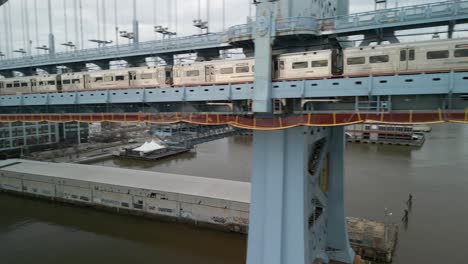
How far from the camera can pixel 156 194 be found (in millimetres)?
14328

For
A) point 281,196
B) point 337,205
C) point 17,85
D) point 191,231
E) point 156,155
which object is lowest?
point 191,231

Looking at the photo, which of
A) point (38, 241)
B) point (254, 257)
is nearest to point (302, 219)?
point (254, 257)

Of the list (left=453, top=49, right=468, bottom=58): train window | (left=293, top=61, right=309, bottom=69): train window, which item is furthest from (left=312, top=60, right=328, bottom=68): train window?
(left=453, top=49, right=468, bottom=58): train window

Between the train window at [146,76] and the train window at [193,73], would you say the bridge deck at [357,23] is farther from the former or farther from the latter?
the train window at [146,76]

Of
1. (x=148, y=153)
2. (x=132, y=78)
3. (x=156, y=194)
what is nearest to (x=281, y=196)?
(x=132, y=78)

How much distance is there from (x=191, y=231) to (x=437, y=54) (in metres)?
11.7

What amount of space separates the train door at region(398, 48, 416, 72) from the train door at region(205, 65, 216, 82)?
4.39 m

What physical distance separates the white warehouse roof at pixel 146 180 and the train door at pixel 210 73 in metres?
6.82

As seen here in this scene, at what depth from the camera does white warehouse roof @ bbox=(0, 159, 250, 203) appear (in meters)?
13.9

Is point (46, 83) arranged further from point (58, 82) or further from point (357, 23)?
point (357, 23)

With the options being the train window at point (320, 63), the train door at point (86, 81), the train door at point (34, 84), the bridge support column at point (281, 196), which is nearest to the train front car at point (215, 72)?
the train window at point (320, 63)

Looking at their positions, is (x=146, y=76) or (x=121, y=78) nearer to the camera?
(x=146, y=76)

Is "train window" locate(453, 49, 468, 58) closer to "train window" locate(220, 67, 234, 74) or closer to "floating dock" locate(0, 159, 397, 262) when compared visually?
"train window" locate(220, 67, 234, 74)

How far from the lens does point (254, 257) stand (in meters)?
6.48
